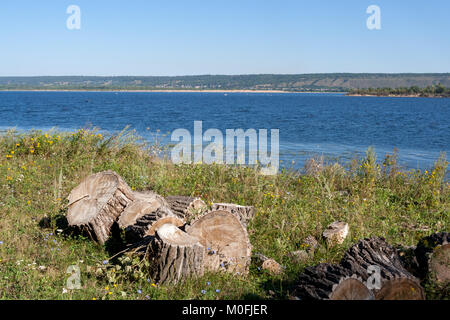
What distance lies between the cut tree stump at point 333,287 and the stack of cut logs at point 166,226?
127 cm

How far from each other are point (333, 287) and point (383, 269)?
0.68 meters

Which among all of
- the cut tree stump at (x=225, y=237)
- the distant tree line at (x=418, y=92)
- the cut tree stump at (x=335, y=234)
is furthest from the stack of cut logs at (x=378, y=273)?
the distant tree line at (x=418, y=92)

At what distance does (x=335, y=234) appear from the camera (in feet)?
20.3

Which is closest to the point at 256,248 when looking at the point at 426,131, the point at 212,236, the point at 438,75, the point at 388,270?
the point at 212,236

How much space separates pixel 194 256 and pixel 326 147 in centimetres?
2032

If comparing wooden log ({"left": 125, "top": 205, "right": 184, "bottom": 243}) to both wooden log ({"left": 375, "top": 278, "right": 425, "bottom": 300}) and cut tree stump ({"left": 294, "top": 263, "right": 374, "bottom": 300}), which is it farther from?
wooden log ({"left": 375, "top": 278, "right": 425, "bottom": 300})

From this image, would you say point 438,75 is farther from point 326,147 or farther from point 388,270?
point 388,270

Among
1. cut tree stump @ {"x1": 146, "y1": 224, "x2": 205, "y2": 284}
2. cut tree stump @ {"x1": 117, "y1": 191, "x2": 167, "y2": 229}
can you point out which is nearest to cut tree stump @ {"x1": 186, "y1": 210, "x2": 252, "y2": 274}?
cut tree stump @ {"x1": 146, "y1": 224, "x2": 205, "y2": 284}

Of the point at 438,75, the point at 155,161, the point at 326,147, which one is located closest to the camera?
the point at 155,161

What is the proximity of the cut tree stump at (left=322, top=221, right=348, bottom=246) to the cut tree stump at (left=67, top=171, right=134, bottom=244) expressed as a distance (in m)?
2.95

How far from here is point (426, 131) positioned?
1427 inches

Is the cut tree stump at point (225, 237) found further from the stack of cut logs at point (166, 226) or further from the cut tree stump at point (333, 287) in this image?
the cut tree stump at point (333, 287)

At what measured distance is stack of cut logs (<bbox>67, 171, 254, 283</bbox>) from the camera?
4.71m

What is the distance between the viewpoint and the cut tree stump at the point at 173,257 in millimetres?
4664
